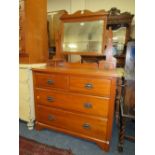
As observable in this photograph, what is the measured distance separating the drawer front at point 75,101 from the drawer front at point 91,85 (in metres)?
0.06

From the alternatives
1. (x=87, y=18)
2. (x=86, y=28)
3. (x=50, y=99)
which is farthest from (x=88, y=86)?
(x=87, y=18)

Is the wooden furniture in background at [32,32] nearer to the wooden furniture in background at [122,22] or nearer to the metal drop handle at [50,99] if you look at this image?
the metal drop handle at [50,99]

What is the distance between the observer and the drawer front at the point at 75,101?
1651 mm

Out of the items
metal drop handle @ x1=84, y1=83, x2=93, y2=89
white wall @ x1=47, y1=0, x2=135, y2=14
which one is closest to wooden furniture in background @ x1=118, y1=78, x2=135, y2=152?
metal drop handle @ x1=84, y1=83, x2=93, y2=89

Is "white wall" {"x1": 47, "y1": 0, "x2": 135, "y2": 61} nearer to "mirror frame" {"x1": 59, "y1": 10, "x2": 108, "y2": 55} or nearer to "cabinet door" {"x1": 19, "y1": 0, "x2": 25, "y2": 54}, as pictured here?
"mirror frame" {"x1": 59, "y1": 10, "x2": 108, "y2": 55}

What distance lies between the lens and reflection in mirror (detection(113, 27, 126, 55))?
253 centimetres

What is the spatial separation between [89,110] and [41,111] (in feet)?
2.29

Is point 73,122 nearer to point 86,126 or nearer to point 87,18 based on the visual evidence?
point 86,126

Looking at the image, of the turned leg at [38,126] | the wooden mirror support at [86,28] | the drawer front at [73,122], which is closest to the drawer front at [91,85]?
the drawer front at [73,122]

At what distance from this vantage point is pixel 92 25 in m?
1.99

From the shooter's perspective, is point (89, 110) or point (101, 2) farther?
point (101, 2)
